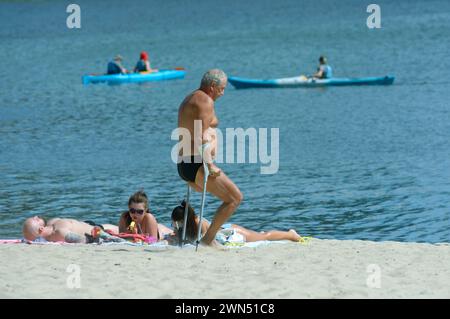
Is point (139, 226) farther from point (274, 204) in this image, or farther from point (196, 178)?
point (274, 204)

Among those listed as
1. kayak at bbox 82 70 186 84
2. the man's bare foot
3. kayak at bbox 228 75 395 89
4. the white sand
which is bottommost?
the white sand

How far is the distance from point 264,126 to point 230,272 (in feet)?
56.0

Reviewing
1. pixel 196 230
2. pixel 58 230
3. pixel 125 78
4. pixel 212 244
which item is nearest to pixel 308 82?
pixel 125 78

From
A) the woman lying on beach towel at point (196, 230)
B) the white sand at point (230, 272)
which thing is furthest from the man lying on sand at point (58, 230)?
the woman lying on beach towel at point (196, 230)

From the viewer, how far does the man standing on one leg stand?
9656 millimetres

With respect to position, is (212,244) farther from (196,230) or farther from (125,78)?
(125,78)

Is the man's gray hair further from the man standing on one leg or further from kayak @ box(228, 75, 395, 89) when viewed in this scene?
kayak @ box(228, 75, 395, 89)

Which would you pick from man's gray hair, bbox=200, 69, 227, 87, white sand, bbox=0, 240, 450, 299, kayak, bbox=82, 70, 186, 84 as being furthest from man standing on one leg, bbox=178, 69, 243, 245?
kayak, bbox=82, 70, 186, 84

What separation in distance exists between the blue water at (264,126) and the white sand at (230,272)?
3.69 meters

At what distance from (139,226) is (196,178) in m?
1.73

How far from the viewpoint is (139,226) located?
11.3 metres

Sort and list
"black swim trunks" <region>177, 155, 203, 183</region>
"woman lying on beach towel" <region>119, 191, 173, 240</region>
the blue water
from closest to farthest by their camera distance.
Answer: "black swim trunks" <region>177, 155, 203, 183</region>
"woman lying on beach towel" <region>119, 191, 173, 240</region>
the blue water

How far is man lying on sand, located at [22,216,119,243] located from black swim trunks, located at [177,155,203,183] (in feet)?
5.97

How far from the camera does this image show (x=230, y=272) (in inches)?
357
